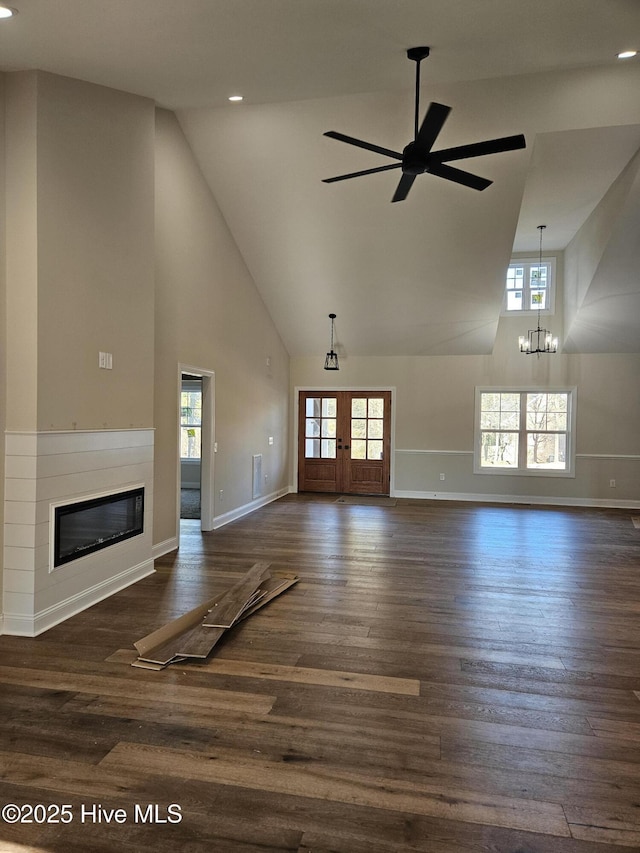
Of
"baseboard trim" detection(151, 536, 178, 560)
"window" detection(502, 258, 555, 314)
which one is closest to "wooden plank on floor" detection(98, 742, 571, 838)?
"baseboard trim" detection(151, 536, 178, 560)

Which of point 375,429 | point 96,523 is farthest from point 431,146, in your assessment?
point 375,429

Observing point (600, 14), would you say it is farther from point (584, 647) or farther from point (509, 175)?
point (584, 647)

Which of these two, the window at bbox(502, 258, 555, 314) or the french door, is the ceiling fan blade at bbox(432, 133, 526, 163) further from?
the french door

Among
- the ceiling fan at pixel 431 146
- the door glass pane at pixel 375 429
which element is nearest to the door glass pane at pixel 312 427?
the door glass pane at pixel 375 429

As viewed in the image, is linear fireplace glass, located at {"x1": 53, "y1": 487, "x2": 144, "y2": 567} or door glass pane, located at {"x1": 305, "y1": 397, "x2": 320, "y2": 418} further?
door glass pane, located at {"x1": 305, "y1": 397, "x2": 320, "y2": 418}

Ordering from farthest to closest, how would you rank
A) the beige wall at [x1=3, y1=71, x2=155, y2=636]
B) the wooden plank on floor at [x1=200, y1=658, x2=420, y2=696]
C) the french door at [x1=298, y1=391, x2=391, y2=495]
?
the french door at [x1=298, y1=391, x2=391, y2=495], the beige wall at [x1=3, y1=71, x2=155, y2=636], the wooden plank on floor at [x1=200, y1=658, x2=420, y2=696]

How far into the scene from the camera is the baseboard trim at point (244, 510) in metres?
6.75

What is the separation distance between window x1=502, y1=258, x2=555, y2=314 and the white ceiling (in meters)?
0.35

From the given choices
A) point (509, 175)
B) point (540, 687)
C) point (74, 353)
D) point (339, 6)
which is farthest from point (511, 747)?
point (509, 175)

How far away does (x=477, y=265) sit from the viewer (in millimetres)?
7320

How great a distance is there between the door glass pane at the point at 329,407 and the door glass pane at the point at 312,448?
49 centimetres

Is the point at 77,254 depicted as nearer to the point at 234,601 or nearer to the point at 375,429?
the point at 234,601

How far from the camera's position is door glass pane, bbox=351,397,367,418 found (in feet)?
32.4

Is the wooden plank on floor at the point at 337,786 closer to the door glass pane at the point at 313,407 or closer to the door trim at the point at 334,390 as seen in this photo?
the door trim at the point at 334,390
